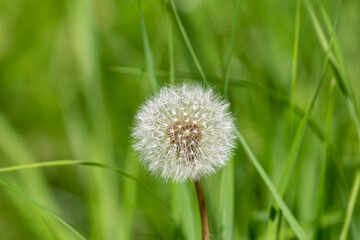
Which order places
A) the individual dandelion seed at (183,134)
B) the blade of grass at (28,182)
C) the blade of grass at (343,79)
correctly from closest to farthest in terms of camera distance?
the individual dandelion seed at (183,134) < the blade of grass at (343,79) < the blade of grass at (28,182)

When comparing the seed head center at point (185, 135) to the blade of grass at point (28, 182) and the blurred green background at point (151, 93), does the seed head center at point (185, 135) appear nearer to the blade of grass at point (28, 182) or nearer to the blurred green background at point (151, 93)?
the blurred green background at point (151, 93)

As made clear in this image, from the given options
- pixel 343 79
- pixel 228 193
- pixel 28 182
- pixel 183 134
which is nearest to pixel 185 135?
pixel 183 134

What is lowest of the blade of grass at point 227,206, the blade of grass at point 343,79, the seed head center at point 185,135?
the blade of grass at point 227,206

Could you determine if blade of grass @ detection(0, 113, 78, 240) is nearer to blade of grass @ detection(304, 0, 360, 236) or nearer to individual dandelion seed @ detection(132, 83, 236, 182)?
individual dandelion seed @ detection(132, 83, 236, 182)

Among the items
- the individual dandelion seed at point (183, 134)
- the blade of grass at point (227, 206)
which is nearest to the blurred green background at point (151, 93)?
the blade of grass at point (227, 206)

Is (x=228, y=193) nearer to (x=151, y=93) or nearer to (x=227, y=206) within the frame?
(x=227, y=206)

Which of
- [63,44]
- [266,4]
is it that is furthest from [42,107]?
[266,4]

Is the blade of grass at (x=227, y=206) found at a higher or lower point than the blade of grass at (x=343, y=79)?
lower

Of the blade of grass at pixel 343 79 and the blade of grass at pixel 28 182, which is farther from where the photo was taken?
the blade of grass at pixel 28 182
